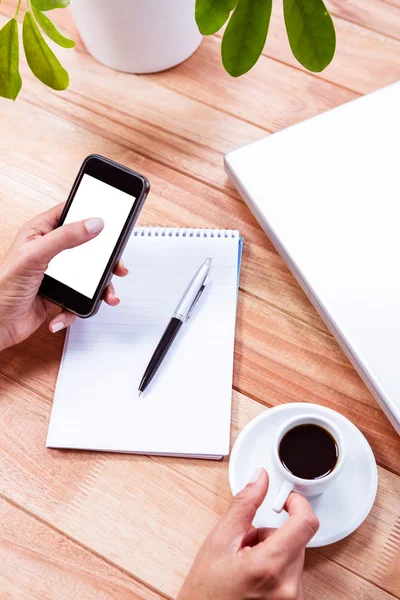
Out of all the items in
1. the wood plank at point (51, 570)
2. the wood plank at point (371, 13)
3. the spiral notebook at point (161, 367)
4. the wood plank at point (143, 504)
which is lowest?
the wood plank at point (51, 570)

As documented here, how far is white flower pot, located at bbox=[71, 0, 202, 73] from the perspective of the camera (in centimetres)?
92

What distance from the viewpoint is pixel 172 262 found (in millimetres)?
921

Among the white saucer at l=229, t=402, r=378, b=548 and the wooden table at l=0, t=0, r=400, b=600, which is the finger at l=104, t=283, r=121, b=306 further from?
the white saucer at l=229, t=402, r=378, b=548

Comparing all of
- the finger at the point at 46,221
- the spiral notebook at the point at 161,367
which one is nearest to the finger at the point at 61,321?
the spiral notebook at the point at 161,367

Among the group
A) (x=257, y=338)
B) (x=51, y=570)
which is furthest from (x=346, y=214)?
(x=51, y=570)

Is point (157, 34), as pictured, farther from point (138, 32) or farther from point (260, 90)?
point (260, 90)

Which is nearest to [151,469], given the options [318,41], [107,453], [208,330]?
[107,453]

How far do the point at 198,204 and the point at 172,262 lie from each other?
112 millimetres

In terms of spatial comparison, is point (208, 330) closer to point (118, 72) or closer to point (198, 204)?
point (198, 204)

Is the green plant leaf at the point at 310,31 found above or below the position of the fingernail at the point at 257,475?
above

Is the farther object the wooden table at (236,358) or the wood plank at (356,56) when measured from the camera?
the wood plank at (356,56)

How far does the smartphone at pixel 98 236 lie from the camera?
84cm

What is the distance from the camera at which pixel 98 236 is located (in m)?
0.86

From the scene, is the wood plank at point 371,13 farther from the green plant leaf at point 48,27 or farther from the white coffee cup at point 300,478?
the white coffee cup at point 300,478
